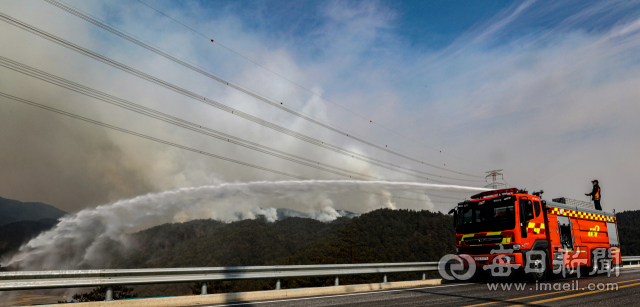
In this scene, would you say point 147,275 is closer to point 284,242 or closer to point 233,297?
point 233,297

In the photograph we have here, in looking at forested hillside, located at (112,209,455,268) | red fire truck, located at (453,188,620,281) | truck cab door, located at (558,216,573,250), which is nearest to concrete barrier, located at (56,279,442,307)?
red fire truck, located at (453,188,620,281)

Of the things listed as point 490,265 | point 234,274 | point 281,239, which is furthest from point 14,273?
point 281,239

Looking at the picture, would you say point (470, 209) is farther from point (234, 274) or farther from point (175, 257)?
point (175, 257)

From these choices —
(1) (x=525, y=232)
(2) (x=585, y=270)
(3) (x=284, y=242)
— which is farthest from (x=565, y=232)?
(3) (x=284, y=242)

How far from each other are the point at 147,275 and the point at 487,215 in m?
12.1

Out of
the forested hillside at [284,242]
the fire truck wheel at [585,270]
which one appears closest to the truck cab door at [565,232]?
the fire truck wheel at [585,270]

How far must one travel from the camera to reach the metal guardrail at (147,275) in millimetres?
7281

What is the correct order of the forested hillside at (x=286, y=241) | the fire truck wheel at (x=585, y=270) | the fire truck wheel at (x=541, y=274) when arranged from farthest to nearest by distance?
the forested hillside at (x=286, y=241) → the fire truck wheel at (x=585, y=270) → the fire truck wheel at (x=541, y=274)

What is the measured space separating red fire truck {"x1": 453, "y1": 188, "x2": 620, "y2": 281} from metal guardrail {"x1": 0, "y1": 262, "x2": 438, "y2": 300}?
4181 millimetres

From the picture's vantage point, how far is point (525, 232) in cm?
1315

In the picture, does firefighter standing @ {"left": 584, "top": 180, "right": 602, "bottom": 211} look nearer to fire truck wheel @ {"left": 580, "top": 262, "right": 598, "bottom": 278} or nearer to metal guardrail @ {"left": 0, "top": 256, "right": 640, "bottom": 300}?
fire truck wheel @ {"left": 580, "top": 262, "right": 598, "bottom": 278}

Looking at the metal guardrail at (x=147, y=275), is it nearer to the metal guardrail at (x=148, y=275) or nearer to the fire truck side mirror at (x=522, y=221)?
the metal guardrail at (x=148, y=275)

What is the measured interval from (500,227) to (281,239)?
147m

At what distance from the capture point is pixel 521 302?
835 centimetres
